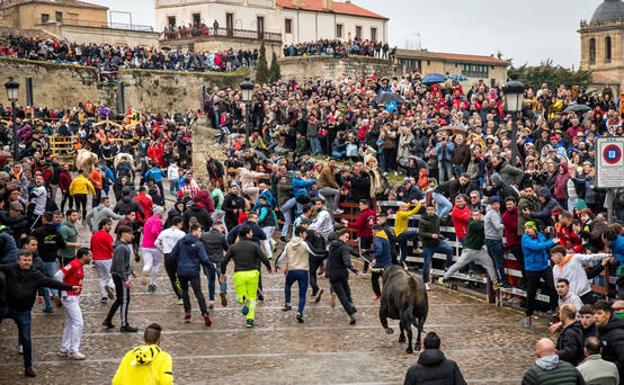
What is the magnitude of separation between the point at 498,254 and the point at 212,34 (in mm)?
52692

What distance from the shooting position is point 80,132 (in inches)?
1571

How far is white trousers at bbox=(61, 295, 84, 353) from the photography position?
15.3 m

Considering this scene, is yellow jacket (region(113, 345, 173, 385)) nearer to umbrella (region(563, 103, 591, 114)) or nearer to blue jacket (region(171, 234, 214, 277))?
blue jacket (region(171, 234, 214, 277))

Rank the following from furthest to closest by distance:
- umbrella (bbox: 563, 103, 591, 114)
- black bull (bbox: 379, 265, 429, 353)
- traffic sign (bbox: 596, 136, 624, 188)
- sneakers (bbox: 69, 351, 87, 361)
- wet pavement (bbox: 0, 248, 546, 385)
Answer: umbrella (bbox: 563, 103, 591, 114), black bull (bbox: 379, 265, 429, 353), sneakers (bbox: 69, 351, 87, 361), traffic sign (bbox: 596, 136, 624, 188), wet pavement (bbox: 0, 248, 546, 385)

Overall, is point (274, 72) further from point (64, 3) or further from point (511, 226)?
point (511, 226)

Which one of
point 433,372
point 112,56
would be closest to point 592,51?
point 112,56

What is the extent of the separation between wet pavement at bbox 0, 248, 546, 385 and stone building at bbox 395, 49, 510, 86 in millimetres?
63317

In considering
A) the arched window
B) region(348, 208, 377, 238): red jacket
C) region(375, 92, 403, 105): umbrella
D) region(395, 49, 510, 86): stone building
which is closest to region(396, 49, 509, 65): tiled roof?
region(395, 49, 510, 86): stone building

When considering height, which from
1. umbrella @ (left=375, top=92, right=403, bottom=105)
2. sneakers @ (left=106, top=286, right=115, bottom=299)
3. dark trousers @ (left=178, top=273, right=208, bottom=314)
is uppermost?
umbrella @ (left=375, top=92, right=403, bottom=105)

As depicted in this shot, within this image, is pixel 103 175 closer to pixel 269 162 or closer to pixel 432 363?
pixel 269 162

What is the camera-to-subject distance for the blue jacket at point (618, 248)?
49.1ft

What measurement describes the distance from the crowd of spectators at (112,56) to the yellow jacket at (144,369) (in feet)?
148

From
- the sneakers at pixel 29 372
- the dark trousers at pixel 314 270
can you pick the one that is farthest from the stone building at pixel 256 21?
Result: the sneakers at pixel 29 372

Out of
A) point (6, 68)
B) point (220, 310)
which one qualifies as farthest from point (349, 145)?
point (6, 68)
